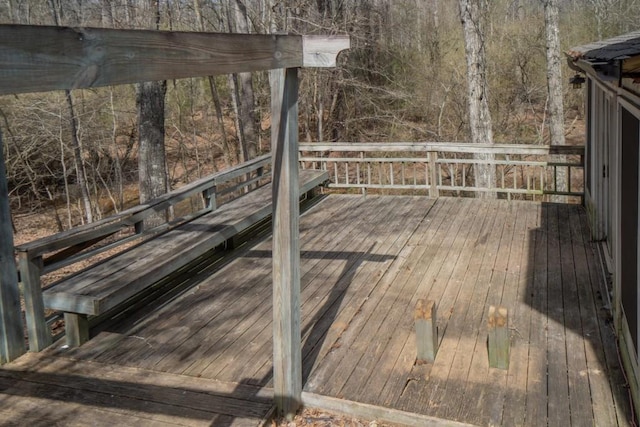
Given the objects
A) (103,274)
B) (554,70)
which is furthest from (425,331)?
(554,70)

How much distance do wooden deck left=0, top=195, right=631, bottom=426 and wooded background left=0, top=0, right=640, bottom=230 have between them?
198 inches

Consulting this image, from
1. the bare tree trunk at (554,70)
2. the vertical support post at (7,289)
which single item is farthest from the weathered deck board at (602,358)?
the bare tree trunk at (554,70)

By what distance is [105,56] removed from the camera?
5.72 ft

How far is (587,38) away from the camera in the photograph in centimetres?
1497

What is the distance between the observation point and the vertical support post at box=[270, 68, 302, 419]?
3.12 meters

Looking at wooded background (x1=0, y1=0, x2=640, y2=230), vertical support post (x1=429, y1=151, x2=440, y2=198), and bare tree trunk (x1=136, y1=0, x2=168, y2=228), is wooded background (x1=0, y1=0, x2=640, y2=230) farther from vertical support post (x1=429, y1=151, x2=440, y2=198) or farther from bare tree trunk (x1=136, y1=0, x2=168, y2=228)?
vertical support post (x1=429, y1=151, x2=440, y2=198)

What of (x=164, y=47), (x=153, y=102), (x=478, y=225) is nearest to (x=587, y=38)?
(x=478, y=225)

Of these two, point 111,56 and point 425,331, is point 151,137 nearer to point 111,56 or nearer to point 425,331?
point 425,331

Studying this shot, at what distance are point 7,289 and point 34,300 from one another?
18cm

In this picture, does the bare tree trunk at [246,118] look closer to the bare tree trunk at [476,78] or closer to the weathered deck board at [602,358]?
the bare tree trunk at [476,78]

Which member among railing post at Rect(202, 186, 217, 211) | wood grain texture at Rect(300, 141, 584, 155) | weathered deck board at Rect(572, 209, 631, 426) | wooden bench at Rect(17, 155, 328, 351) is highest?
wood grain texture at Rect(300, 141, 584, 155)

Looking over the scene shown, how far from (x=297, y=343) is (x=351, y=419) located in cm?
52

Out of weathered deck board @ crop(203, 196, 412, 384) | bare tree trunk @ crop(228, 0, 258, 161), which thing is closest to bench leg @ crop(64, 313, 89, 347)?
weathered deck board @ crop(203, 196, 412, 384)

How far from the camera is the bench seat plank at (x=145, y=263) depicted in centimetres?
393
